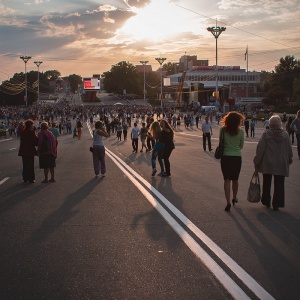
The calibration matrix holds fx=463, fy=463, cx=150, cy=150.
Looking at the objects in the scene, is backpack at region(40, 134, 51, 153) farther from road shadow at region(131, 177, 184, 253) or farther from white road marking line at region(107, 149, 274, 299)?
white road marking line at region(107, 149, 274, 299)

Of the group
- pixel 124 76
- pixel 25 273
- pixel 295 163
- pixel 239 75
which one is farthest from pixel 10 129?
pixel 124 76

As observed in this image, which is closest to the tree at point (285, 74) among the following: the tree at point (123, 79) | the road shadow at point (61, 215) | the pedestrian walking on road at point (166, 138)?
the tree at point (123, 79)

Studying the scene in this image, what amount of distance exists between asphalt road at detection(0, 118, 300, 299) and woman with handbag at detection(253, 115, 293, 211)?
406 millimetres

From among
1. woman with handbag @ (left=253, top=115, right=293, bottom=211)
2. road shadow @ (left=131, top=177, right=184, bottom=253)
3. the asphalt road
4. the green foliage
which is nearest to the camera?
the asphalt road

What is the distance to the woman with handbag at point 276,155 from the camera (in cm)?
774

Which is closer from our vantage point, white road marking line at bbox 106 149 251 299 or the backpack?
white road marking line at bbox 106 149 251 299

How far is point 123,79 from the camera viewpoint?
182625 mm

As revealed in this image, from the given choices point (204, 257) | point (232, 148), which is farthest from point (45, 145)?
point (204, 257)

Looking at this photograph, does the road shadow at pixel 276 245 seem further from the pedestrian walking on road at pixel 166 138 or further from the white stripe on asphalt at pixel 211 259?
the pedestrian walking on road at pixel 166 138

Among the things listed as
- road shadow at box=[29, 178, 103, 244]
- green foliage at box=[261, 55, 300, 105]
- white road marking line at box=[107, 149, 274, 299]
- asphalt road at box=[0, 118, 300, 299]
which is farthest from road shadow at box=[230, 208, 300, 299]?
green foliage at box=[261, 55, 300, 105]

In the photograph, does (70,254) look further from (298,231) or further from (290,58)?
(290,58)

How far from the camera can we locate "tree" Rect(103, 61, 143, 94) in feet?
597

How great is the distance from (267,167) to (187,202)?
68.3 inches

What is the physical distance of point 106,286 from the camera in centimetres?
443
